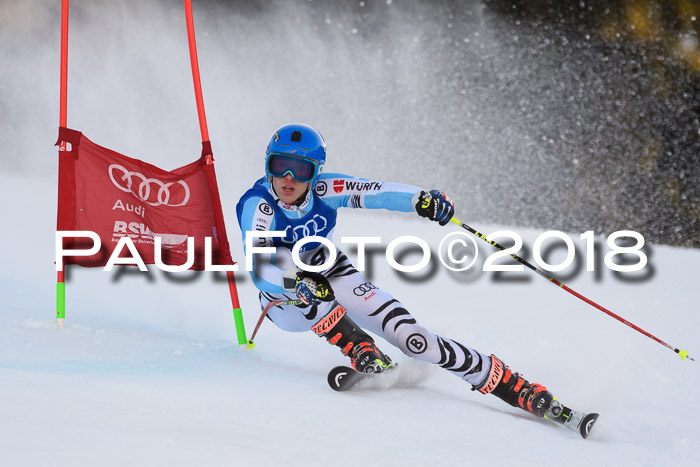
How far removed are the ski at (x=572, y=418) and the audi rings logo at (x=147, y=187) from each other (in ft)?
7.73

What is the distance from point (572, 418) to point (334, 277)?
4.53 feet

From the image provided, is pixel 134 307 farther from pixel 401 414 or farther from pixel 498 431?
pixel 498 431

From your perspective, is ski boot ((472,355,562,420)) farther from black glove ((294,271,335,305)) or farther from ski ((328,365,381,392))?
black glove ((294,271,335,305))

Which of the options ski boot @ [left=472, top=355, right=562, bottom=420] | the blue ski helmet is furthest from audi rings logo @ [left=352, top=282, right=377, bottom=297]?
ski boot @ [left=472, top=355, right=562, bottom=420]

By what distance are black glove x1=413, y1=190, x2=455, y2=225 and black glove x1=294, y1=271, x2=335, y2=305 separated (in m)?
0.68

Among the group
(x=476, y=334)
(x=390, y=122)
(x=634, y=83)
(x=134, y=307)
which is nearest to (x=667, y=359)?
(x=476, y=334)

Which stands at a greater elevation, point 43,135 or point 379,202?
point 43,135

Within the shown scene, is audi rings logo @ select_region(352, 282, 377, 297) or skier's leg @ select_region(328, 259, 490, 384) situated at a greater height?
audi rings logo @ select_region(352, 282, 377, 297)

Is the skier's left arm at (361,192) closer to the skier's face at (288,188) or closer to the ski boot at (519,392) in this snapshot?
the skier's face at (288,188)

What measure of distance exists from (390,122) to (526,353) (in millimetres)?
11911

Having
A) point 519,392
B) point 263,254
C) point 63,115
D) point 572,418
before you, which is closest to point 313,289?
point 263,254

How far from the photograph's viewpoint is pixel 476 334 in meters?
4.99

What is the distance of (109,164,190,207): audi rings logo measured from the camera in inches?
149

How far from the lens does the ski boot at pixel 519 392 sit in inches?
122
